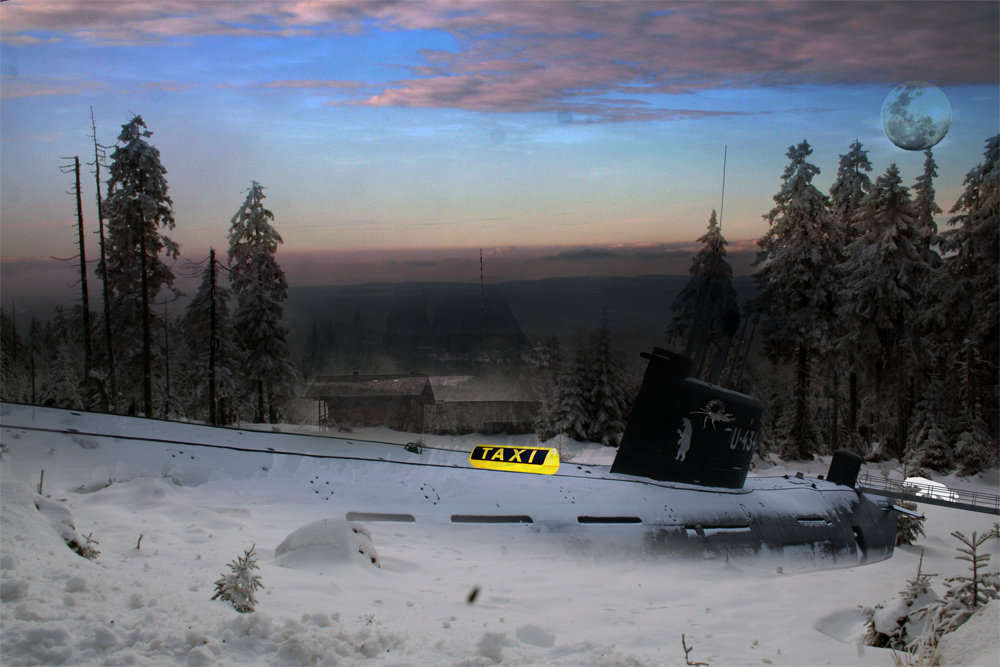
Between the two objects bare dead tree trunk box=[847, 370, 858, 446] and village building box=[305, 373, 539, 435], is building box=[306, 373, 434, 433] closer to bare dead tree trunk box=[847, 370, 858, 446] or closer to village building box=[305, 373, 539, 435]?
village building box=[305, 373, 539, 435]

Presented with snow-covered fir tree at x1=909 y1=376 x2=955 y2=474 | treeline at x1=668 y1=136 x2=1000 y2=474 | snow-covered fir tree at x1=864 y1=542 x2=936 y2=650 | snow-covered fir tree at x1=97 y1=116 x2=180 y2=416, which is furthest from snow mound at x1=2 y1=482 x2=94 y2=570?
snow-covered fir tree at x1=909 y1=376 x2=955 y2=474

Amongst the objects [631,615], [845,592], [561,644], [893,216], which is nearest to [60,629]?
[561,644]

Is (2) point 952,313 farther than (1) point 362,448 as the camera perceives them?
Yes

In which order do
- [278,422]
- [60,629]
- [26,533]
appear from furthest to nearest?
[278,422] < [26,533] < [60,629]

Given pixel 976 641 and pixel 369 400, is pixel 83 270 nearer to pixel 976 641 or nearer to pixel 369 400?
pixel 369 400

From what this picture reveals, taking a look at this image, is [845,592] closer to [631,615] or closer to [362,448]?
[631,615]

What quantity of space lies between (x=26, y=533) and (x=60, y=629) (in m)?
1.25

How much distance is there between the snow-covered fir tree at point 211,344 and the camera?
72.6 ft

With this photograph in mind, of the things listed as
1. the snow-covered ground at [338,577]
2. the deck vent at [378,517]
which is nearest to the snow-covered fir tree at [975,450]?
the snow-covered ground at [338,577]

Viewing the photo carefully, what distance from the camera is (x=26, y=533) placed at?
4.21 meters

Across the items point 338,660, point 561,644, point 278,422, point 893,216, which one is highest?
point 893,216

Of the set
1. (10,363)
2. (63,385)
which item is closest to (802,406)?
(63,385)

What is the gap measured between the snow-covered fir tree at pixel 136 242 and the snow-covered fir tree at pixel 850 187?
25.5 m

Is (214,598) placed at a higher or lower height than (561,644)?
higher
